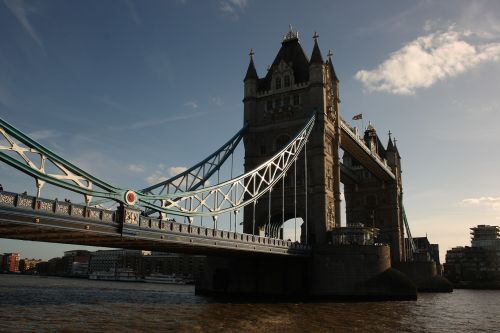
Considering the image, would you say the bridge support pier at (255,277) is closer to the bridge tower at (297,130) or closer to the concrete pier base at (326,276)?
the concrete pier base at (326,276)

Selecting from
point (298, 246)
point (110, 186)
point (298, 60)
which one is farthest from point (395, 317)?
point (298, 60)

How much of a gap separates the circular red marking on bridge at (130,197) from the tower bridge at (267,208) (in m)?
0.06

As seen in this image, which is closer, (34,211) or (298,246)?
(34,211)

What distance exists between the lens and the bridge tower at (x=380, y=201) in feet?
281

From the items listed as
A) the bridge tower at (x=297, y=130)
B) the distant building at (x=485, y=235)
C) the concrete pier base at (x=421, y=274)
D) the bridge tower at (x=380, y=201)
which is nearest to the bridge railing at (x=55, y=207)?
the bridge tower at (x=297, y=130)

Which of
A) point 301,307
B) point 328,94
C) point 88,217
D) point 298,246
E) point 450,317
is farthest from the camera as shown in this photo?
point 328,94

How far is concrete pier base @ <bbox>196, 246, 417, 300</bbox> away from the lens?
4869cm

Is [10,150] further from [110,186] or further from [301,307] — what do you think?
[301,307]

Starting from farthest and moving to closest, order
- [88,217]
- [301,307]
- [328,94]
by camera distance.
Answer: [328,94] → [301,307] → [88,217]

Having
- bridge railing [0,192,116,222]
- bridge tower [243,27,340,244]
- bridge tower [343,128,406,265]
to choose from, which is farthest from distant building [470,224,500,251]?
bridge railing [0,192,116,222]

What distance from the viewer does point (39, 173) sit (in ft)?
76.7

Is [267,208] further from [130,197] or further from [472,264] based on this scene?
[472,264]

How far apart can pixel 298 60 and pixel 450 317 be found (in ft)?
127

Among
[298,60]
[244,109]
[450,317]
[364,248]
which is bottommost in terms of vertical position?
[450,317]
